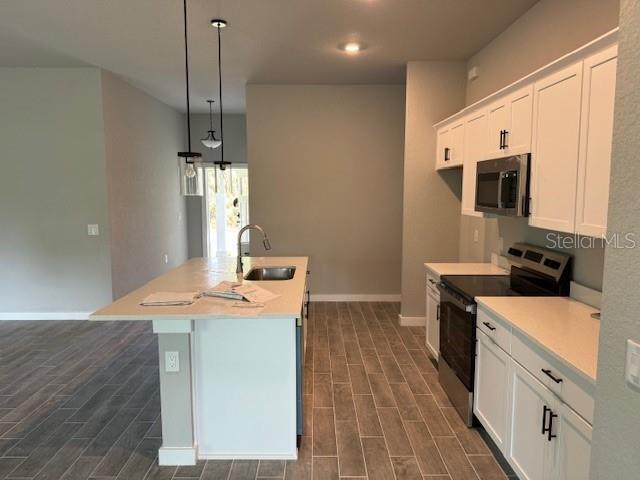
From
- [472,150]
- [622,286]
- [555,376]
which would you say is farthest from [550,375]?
[472,150]

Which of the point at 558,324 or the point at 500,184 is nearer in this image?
the point at 558,324

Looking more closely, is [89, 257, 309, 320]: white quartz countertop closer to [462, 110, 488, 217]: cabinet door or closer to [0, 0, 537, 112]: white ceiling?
[462, 110, 488, 217]: cabinet door

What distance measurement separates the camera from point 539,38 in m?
3.07

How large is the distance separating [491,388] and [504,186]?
1262 mm

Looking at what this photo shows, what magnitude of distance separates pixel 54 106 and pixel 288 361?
4285 mm

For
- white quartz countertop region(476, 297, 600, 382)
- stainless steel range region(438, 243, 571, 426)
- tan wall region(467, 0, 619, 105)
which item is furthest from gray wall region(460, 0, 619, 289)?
white quartz countertop region(476, 297, 600, 382)

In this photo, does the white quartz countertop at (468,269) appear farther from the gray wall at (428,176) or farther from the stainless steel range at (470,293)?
the gray wall at (428,176)

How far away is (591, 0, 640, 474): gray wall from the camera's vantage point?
1.07 m

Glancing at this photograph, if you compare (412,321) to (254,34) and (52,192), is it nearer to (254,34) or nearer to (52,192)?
(254,34)

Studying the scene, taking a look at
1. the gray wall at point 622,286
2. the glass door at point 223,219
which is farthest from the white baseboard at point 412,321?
the glass door at point 223,219

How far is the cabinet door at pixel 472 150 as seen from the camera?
3.24 metres

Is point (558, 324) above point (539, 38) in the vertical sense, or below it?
below

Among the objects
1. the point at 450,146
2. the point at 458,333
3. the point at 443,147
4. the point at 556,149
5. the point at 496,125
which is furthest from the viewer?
the point at 443,147

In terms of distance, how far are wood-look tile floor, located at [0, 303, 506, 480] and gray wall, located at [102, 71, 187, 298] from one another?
4.02 feet
